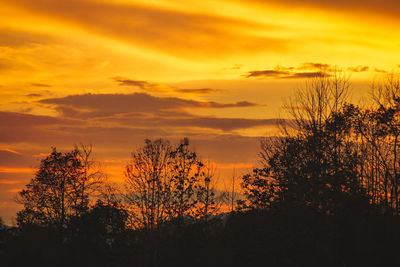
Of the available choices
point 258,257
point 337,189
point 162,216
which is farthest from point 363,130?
point 162,216

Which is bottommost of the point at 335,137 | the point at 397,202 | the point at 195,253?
the point at 195,253

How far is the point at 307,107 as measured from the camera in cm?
4119

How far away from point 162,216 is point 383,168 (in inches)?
739

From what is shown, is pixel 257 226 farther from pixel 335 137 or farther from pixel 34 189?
pixel 34 189

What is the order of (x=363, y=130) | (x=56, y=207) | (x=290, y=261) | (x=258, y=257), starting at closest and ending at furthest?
(x=290, y=261) → (x=258, y=257) → (x=363, y=130) → (x=56, y=207)

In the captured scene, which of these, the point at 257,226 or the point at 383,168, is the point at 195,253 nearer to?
the point at 257,226

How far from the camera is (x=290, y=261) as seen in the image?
107 ft

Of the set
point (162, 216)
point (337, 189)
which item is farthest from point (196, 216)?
point (337, 189)

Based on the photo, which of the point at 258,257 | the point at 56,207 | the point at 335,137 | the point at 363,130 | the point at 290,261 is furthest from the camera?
the point at 56,207

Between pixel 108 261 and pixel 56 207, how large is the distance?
1964cm

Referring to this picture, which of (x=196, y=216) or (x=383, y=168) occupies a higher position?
(x=383, y=168)

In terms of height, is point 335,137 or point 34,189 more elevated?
point 335,137

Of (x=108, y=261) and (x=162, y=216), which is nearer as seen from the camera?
(x=108, y=261)

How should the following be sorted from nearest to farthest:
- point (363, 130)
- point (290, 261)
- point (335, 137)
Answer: point (290, 261), point (335, 137), point (363, 130)
